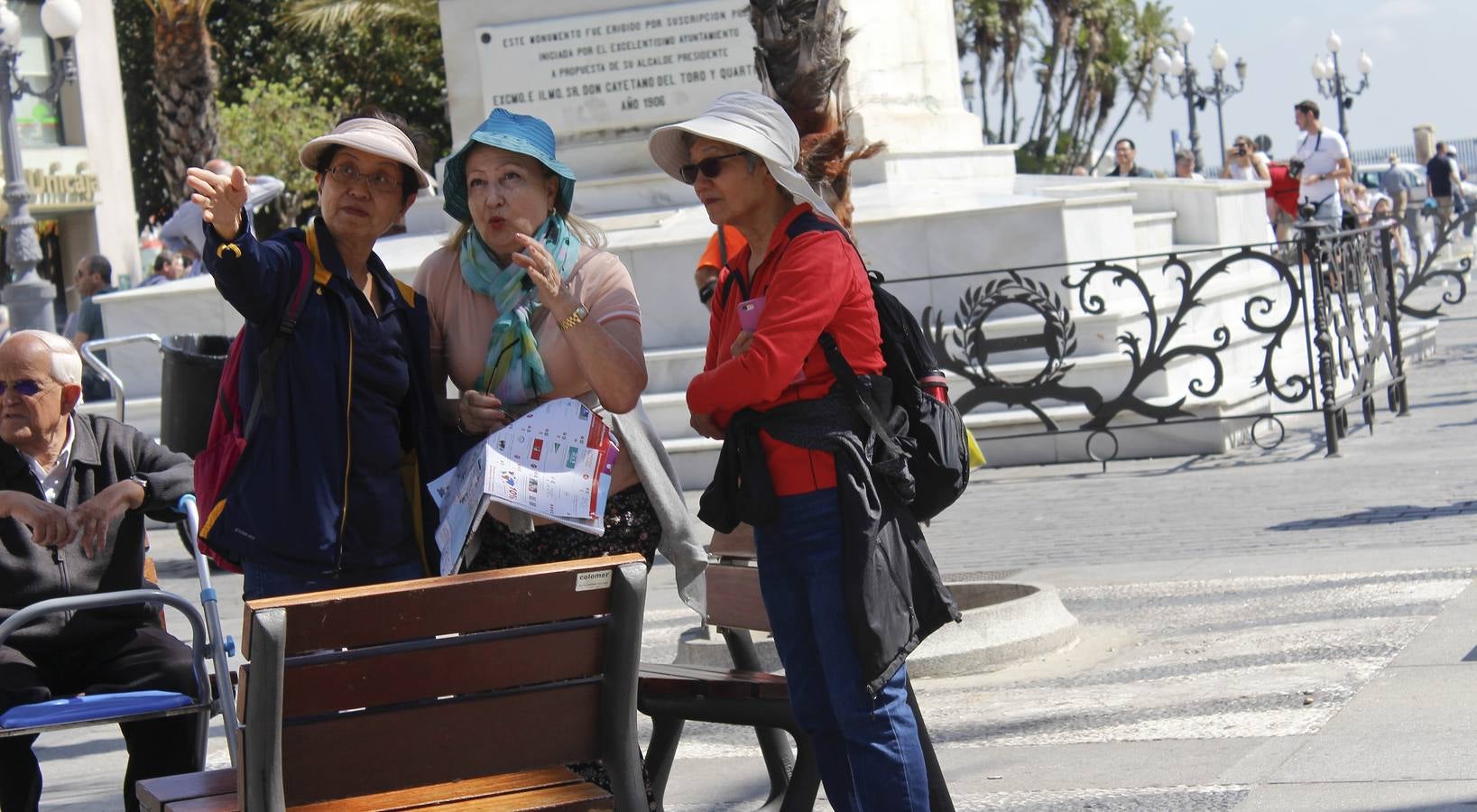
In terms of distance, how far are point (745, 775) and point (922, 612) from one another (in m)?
1.84

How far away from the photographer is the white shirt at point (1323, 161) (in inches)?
727

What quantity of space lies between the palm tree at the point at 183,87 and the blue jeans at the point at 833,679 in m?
27.8

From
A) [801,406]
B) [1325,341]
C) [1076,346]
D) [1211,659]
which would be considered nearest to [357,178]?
[801,406]

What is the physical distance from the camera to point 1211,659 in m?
6.47

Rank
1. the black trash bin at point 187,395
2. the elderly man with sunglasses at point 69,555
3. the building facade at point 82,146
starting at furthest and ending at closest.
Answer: the building facade at point 82,146
the black trash bin at point 187,395
the elderly man with sunglasses at point 69,555

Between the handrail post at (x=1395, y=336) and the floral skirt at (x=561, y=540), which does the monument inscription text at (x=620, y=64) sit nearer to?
the handrail post at (x=1395, y=336)

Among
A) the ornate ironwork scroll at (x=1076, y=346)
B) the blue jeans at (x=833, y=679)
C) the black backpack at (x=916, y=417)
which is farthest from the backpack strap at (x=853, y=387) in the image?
the ornate ironwork scroll at (x=1076, y=346)

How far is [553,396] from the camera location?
4.25 metres

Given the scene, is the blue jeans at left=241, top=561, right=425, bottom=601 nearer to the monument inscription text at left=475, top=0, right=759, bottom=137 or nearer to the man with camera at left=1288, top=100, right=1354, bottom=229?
the monument inscription text at left=475, top=0, right=759, bottom=137

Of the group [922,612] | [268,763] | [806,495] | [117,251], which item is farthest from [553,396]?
[117,251]

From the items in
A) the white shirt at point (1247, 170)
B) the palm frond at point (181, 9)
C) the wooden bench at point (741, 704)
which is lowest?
the wooden bench at point (741, 704)

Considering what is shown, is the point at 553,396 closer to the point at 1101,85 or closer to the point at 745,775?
the point at 745,775

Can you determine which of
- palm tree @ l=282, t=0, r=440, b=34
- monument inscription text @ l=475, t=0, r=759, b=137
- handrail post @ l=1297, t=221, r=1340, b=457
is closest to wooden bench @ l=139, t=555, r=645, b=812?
handrail post @ l=1297, t=221, r=1340, b=457

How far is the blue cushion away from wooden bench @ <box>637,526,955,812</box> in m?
1.15
